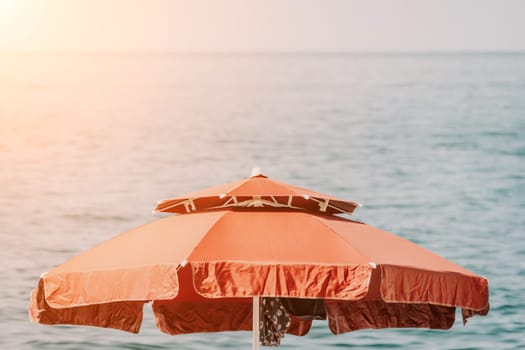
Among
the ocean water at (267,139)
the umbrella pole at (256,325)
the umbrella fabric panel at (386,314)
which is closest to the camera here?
the umbrella pole at (256,325)

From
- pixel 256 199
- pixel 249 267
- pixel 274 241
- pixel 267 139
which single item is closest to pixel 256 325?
pixel 256 199

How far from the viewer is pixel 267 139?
85.7 ft

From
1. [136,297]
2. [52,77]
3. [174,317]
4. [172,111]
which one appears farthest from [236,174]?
[136,297]

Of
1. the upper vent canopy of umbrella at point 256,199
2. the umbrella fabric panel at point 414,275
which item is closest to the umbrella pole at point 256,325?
the upper vent canopy of umbrella at point 256,199

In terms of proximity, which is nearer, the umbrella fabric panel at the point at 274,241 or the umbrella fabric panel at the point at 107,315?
the umbrella fabric panel at the point at 274,241

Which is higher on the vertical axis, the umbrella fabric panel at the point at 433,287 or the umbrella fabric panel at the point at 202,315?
the umbrella fabric panel at the point at 433,287

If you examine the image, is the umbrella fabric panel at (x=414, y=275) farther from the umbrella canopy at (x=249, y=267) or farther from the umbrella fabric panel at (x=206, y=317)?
the umbrella fabric panel at (x=206, y=317)

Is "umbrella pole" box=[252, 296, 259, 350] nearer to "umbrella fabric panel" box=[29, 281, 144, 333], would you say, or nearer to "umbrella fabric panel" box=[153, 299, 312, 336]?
"umbrella fabric panel" box=[29, 281, 144, 333]

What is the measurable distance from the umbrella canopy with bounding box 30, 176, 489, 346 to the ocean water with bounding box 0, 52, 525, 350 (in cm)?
1640

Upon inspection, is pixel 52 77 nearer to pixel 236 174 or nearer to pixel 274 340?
pixel 236 174

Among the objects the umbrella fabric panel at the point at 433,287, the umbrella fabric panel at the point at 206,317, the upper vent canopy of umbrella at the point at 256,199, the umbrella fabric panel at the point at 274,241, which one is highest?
the upper vent canopy of umbrella at the point at 256,199

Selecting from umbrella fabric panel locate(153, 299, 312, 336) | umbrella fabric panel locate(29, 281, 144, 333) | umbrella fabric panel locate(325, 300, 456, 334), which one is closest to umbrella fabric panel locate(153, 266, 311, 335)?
umbrella fabric panel locate(153, 299, 312, 336)

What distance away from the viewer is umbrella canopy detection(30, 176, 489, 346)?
398 cm

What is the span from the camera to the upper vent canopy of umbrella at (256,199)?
4531 mm
